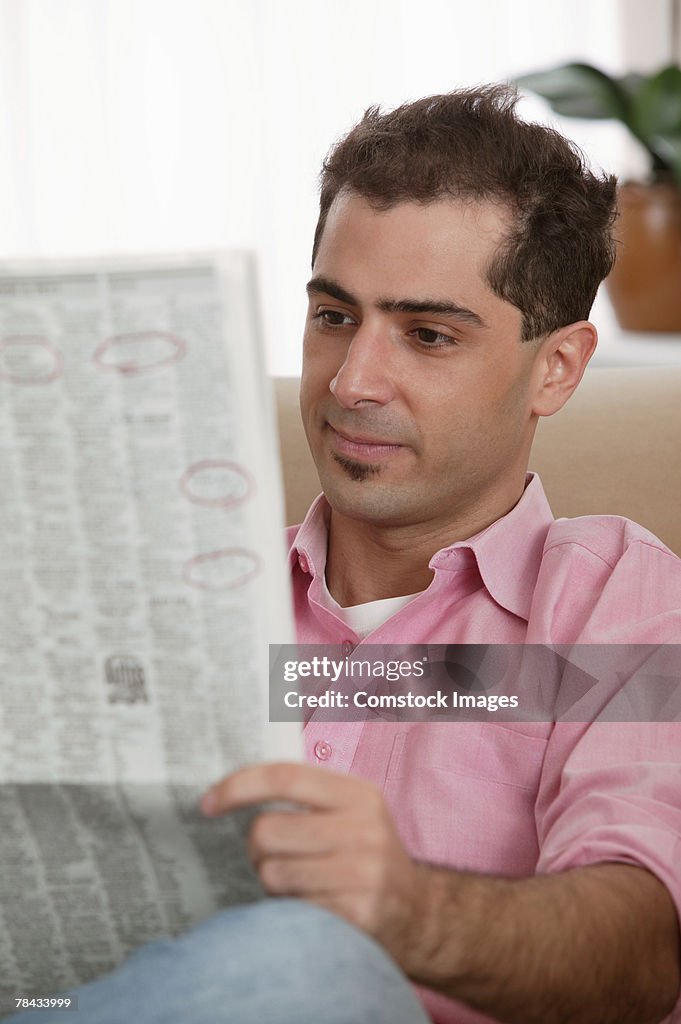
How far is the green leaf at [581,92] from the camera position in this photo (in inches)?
93.9

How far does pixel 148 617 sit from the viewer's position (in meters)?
0.57

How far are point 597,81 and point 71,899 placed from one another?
219cm

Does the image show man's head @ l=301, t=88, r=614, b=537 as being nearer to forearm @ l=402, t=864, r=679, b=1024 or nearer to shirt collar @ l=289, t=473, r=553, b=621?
shirt collar @ l=289, t=473, r=553, b=621

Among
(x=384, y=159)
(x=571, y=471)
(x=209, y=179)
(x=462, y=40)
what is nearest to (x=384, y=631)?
(x=571, y=471)

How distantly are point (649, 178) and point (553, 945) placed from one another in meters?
2.07

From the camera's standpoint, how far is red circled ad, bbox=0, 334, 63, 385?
56cm

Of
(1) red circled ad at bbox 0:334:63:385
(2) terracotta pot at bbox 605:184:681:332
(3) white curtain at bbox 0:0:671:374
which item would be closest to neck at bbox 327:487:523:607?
(1) red circled ad at bbox 0:334:63:385

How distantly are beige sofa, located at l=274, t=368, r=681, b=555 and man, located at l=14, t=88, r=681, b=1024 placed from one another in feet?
0.28

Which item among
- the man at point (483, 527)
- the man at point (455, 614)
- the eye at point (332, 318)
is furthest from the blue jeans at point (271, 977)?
the eye at point (332, 318)

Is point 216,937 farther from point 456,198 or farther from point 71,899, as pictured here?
point 456,198

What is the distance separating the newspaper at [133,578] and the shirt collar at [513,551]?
428 millimetres

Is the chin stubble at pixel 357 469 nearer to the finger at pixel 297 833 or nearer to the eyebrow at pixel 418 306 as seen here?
the eyebrow at pixel 418 306

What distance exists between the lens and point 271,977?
1.80 feet

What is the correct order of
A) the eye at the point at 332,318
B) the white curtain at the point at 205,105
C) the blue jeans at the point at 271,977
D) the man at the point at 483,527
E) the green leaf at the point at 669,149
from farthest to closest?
the white curtain at the point at 205,105 → the green leaf at the point at 669,149 → the eye at the point at 332,318 → the man at the point at 483,527 → the blue jeans at the point at 271,977
